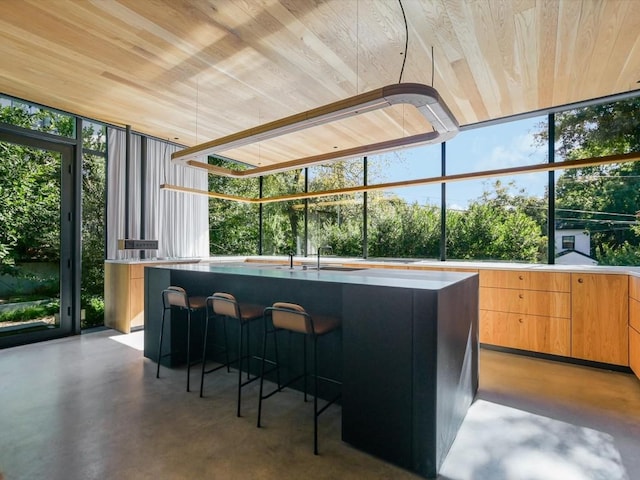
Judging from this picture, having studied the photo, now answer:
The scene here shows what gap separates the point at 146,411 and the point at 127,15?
10.4ft

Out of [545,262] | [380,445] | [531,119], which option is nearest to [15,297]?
[380,445]

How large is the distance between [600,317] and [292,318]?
3.39 metres

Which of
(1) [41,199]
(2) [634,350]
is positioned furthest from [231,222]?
(2) [634,350]

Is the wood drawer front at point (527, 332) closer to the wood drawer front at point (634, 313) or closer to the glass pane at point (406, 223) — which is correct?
the wood drawer front at point (634, 313)

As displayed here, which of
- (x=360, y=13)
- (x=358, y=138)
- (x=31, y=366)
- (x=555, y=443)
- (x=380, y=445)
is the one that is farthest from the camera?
(x=358, y=138)

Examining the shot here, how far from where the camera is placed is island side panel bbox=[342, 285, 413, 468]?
1907mm

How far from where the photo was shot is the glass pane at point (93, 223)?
4.84 m

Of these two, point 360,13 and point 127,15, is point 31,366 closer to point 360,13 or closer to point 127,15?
point 127,15

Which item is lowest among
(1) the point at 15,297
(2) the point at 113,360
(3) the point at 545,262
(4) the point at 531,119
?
(2) the point at 113,360

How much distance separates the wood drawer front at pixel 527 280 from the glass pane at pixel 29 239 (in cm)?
583

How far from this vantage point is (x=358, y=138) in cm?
538

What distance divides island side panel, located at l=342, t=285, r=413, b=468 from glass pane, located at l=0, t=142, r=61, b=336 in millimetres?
4522

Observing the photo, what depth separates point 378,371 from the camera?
78.7 inches

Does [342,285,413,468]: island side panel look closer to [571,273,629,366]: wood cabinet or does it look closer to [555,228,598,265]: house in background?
[571,273,629,366]: wood cabinet
